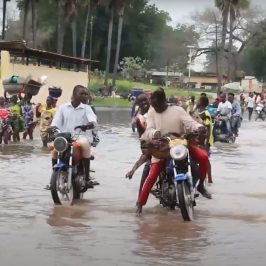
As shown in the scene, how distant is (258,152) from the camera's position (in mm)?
19688

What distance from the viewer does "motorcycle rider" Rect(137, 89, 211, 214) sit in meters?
9.41

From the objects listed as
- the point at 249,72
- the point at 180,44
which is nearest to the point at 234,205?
the point at 180,44

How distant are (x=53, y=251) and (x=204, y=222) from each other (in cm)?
242

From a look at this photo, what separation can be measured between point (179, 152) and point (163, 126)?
0.73m

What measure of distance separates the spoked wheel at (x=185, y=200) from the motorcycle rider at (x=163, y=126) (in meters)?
0.51

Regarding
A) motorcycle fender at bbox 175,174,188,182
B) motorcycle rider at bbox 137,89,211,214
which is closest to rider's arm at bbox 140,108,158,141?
motorcycle rider at bbox 137,89,211,214

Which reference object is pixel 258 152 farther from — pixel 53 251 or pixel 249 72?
pixel 249 72

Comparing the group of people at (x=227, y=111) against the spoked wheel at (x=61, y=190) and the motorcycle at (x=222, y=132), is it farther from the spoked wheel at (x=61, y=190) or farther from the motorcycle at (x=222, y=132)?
the spoked wheel at (x=61, y=190)

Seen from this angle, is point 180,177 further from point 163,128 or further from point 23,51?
point 23,51

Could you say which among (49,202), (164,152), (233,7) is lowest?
(49,202)

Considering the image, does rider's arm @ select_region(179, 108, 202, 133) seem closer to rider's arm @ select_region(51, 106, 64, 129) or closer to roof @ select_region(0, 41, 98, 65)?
rider's arm @ select_region(51, 106, 64, 129)

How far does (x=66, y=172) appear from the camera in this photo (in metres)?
10.1

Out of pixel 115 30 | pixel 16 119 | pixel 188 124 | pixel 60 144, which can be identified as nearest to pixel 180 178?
pixel 188 124

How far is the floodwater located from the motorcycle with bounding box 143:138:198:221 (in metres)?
0.21
